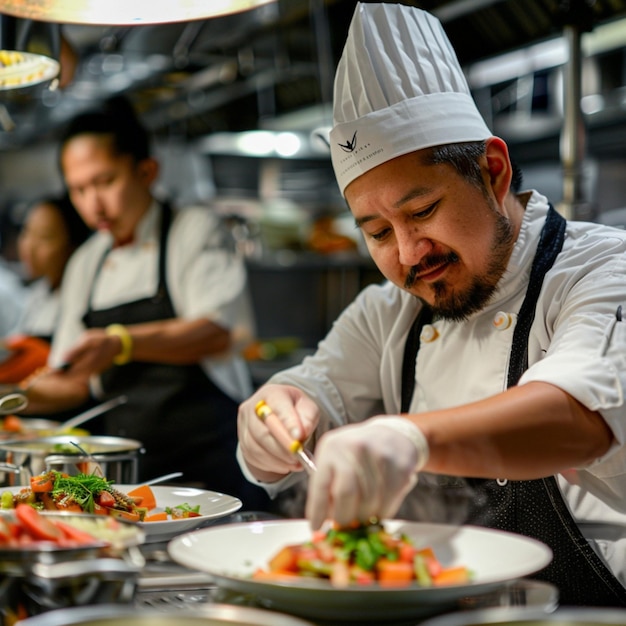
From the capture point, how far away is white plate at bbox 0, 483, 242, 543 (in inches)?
53.2

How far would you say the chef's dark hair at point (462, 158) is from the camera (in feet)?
5.64

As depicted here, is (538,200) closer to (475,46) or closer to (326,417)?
(326,417)

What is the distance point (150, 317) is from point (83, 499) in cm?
196

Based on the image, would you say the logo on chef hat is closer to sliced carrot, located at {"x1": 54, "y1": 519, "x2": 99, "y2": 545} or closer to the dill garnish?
the dill garnish

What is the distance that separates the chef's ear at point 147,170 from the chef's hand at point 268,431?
1.85 m

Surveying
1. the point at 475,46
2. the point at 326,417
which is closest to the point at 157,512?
the point at 326,417

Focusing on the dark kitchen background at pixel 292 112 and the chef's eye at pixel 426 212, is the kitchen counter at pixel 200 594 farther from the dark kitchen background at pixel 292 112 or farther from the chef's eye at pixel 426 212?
the dark kitchen background at pixel 292 112

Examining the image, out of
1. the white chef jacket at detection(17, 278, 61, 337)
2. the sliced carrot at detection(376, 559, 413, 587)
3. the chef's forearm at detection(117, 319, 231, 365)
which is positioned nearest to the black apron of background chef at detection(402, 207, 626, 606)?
the sliced carrot at detection(376, 559, 413, 587)

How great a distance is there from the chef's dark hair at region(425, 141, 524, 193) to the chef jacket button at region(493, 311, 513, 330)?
9.7 inches

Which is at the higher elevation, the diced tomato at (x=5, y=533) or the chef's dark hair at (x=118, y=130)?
the chef's dark hair at (x=118, y=130)

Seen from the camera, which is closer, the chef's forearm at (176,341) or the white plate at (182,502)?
the white plate at (182,502)

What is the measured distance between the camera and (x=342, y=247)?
218 inches

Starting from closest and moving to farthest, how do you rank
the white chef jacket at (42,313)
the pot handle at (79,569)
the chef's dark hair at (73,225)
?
the pot handle at (79,569) → the white chef jacket at (42,313) → the chef's dark hair at (73,225)

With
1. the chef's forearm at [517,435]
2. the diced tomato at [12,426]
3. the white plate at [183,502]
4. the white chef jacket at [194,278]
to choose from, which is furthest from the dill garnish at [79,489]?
the white chef jacket at [194,278]
